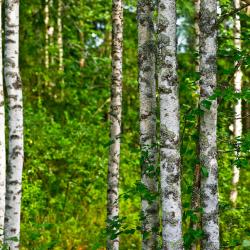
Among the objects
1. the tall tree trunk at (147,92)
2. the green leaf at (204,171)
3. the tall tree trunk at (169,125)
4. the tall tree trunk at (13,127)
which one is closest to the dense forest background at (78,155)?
the tall tree trunk at (147,92)

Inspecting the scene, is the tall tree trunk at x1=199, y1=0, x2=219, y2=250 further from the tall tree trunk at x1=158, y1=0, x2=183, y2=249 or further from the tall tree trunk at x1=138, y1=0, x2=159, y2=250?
the tall tree trunk at x1=138, y1=0, x2=159, y2=250

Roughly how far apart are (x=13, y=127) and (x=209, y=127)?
289 cm

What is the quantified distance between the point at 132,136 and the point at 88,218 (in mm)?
3608

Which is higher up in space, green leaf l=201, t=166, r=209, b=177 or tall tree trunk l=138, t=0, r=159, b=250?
tall tree trunk l=138, t=0, r=159, b=250

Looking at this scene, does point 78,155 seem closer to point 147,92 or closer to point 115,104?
point 115,104

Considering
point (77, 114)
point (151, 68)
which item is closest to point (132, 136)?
point (77, 114)

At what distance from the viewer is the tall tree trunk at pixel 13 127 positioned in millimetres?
6988

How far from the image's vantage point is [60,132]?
1203 cm

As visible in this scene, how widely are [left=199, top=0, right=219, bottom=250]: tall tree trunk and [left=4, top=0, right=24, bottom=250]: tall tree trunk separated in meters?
2.74

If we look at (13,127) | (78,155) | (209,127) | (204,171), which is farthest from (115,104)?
(78,155)

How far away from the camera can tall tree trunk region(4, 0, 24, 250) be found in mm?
6988

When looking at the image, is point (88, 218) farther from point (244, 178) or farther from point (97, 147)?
point (244, 178)

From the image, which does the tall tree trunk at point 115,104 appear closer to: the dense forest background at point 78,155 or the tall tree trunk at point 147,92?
the dense forest background at point 78,155

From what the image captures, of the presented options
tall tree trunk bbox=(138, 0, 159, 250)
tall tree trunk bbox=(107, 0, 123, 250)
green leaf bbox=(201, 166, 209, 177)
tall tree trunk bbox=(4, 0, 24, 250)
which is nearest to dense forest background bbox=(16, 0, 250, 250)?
tall tree trunk bbox=(107, 0, 123, 250)
